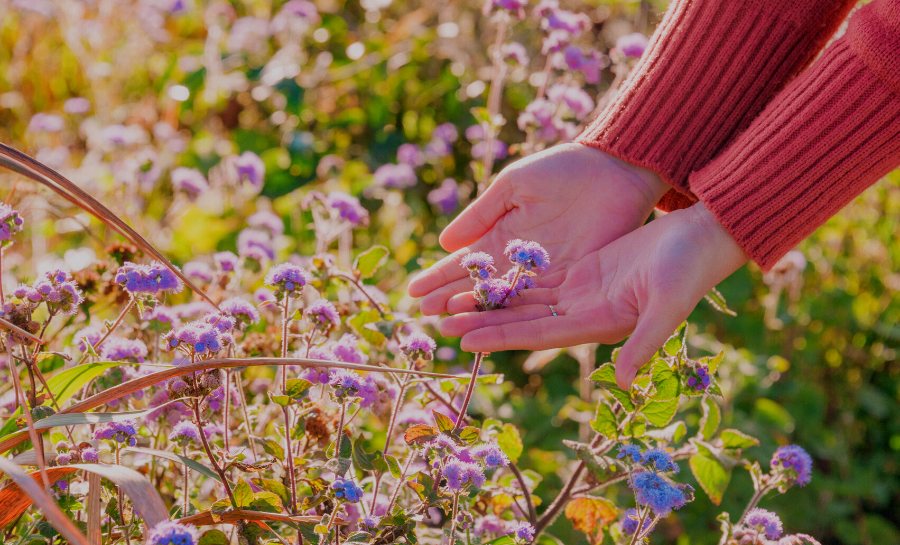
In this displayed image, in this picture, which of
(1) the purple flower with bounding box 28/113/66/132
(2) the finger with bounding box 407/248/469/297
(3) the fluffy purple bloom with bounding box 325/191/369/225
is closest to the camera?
(2) the finger with bounding box 407/248/469/297

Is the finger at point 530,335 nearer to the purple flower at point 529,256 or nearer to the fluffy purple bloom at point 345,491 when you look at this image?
the purple flower at point 529,256

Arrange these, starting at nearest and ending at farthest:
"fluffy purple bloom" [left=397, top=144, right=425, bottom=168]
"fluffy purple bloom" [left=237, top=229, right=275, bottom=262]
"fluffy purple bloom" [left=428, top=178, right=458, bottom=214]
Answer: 1. "fluffy purple bloom" [left=237, top=229, right=275, bottom=262]
2. "fluffy purple bloom" [left=428, top=178, right=458, bottom=214]
3. "fluffy purple bloom" [left=397, top=144, right=425, bottom=168]

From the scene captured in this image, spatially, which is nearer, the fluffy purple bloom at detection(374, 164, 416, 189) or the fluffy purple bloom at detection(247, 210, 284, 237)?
the fluffy purple bloom at detection(247, 210, 284, 237)

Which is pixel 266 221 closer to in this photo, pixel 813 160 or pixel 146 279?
pixel 146 279

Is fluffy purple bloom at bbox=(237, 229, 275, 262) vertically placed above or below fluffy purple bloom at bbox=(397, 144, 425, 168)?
above

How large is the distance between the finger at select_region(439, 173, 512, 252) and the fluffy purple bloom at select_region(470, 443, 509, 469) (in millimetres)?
812

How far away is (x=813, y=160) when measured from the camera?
1723 mm

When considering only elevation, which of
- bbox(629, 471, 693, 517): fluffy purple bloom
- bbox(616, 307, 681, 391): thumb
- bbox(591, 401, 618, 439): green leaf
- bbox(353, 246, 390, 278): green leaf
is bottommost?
bbox(591, 401, 618, 439): green leaf

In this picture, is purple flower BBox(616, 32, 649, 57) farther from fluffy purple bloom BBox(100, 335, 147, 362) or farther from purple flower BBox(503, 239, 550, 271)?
fluffy purple bloom BBox(100, 335, 147, 362)

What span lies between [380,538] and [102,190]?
2.87 metres

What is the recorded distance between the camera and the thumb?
1.43 meters

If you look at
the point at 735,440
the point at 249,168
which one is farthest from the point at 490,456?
the point at 249,168

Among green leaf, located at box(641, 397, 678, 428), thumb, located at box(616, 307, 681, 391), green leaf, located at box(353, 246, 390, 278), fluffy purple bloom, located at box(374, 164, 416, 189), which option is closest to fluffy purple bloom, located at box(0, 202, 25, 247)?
green leaf, located at box(353, 246, 390, 278)

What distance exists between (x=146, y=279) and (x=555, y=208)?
110 cm
